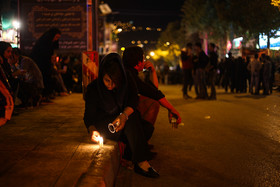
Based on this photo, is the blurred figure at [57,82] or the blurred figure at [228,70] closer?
the blurred figure at [57,82]

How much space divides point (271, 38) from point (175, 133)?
61.1 ft

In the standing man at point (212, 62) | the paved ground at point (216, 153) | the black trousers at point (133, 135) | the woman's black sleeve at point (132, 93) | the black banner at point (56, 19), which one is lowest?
the paved ground at point (216, 153)

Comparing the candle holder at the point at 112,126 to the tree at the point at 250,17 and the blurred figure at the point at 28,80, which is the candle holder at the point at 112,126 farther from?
the tree at the point at 250,17

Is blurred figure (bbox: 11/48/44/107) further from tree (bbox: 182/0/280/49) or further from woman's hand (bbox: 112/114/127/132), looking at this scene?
tree (bbox: 182/0/280/49)

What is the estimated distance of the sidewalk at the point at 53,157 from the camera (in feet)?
10.8

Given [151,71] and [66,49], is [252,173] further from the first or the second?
[66,49]

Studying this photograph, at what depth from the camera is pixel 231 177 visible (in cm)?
416

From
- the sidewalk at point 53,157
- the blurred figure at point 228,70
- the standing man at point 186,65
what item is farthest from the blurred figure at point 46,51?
the blurred figure at point 228,70

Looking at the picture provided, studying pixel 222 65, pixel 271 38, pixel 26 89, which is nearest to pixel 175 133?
pixel 26 89

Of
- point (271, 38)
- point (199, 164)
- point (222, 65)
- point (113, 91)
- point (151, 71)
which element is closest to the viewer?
point (113, 91)

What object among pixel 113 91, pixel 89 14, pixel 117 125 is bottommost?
pixel 117 125

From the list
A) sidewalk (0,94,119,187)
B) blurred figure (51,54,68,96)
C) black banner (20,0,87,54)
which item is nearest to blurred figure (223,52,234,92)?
blurred figure (51,54,68,96)

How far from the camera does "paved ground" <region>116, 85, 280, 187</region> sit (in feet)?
13.5

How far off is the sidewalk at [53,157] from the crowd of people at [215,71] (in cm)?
748
